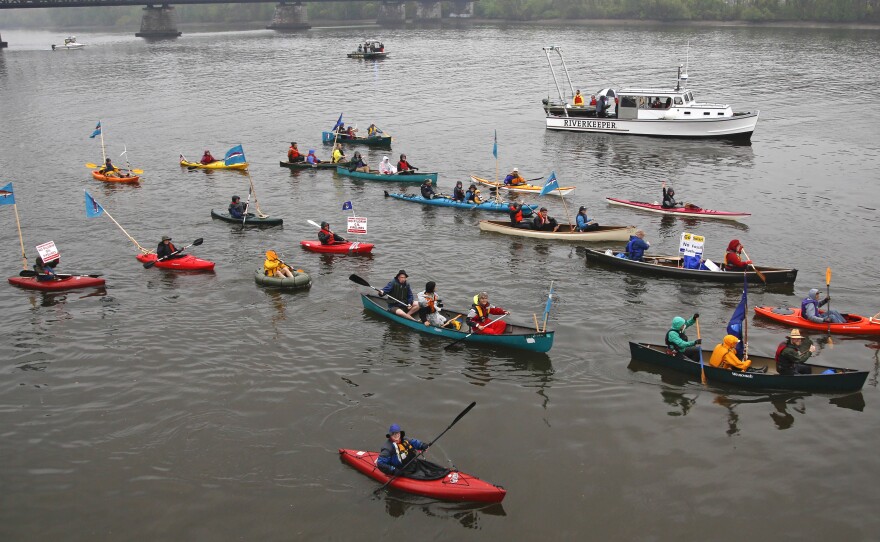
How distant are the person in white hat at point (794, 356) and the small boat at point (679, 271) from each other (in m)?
7.74

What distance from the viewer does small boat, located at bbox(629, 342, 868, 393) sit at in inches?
847

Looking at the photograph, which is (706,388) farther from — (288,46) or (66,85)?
(288,46)

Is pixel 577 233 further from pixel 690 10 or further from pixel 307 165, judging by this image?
pixel 690 10

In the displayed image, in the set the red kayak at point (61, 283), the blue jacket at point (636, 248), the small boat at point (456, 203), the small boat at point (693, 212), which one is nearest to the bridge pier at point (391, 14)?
the small boat at point (456, 203)

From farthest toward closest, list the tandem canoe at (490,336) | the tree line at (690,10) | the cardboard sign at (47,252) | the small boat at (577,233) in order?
the tree line at (690,10)
the small boat at (577,233)
the cardboard sign at (47,252)
the tandem canoe at (490,336)

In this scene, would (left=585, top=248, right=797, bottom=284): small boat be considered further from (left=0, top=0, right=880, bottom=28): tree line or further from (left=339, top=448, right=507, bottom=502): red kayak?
(left=0, top=0, right=880, bottom=28): tree line

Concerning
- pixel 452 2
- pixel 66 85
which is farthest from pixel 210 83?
pixel 452 2

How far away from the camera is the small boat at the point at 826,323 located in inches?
990

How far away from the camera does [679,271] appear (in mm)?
30203

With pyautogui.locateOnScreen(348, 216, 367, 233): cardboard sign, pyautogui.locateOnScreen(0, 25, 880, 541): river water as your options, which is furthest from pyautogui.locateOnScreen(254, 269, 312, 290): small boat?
pyautogui.locateOnScreen(348, 216, 367, 233): cardboard sign

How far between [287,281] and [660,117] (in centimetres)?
3761

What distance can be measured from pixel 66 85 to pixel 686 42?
87001 millimetres

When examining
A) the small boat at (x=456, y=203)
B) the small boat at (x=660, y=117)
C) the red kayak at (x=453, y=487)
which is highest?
the small boat at (x=660, y=117)

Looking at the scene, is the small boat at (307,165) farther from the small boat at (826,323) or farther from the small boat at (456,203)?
the small boat at (826,323)
